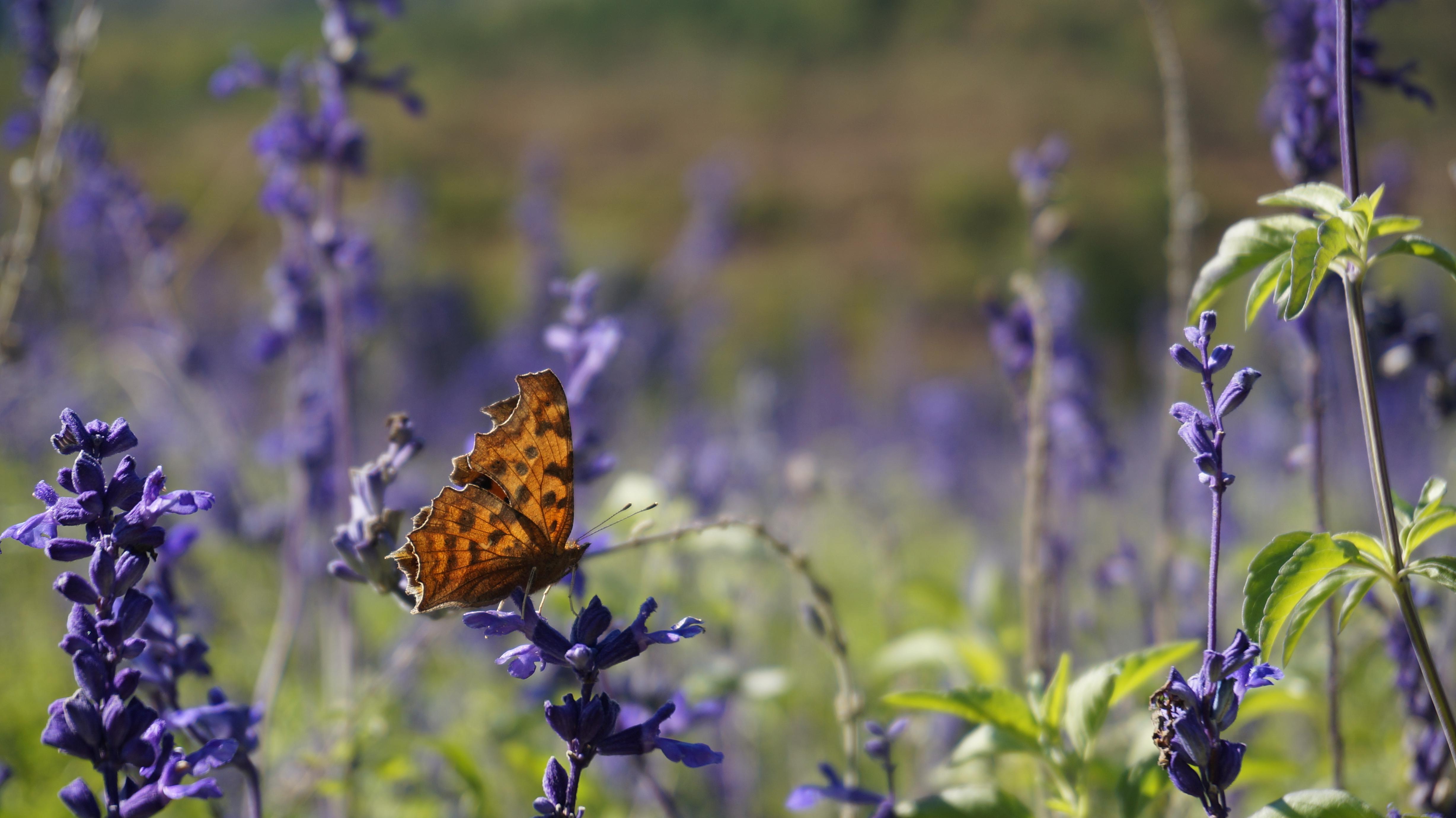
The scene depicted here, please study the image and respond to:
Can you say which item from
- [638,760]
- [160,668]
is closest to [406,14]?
[160,668]

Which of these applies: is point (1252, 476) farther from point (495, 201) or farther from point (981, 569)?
point (495, 201)

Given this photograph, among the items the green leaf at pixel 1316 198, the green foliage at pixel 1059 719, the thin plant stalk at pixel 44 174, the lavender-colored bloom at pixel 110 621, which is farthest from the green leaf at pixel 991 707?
the thin plant stalk at pixel 44 174

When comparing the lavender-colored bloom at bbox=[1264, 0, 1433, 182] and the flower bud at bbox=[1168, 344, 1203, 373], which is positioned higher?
the lavender-colored bloom at bbox=[1264, 0, 1433, 182]

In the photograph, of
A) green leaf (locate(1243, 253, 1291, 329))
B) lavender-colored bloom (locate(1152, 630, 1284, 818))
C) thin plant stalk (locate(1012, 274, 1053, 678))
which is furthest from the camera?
thin plant stalk (locate(1012, 274, 1053, 678))

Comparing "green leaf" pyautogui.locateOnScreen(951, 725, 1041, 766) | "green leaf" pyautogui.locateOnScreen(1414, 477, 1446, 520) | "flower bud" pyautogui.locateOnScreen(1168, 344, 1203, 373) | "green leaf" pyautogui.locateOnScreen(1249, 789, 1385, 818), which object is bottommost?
"green leaf" pyautogui.locateOnScreen(1249, 789, 1385, 818)

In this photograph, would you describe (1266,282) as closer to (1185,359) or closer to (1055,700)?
(1185,359)

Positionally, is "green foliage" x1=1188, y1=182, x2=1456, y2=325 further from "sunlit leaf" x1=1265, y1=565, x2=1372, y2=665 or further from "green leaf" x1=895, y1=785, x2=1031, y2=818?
"green leaf" x1=895, y1=785, x2=1031, y2=818

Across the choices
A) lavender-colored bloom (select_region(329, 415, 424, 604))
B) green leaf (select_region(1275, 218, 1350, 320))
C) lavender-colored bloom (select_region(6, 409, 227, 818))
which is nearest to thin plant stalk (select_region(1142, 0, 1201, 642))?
green leaf (select_region(1275, 218, 1350, 320))
